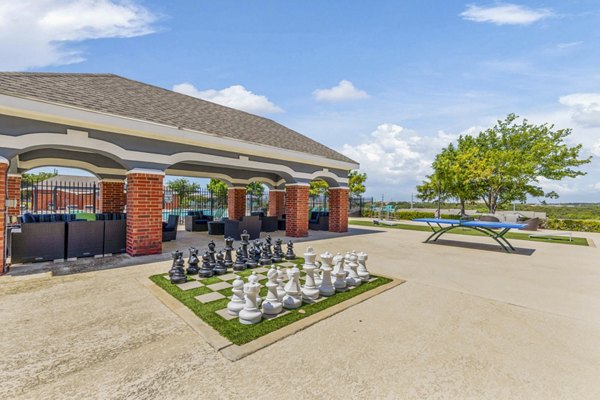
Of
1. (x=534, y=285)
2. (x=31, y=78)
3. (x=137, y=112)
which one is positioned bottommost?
(x=534, y=285)

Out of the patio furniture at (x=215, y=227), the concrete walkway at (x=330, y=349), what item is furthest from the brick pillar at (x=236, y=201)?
the concrete walkway at (x=330, y=349)

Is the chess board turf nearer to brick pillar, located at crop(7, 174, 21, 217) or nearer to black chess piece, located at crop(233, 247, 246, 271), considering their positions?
black chess piece, located at crop(233, 247, 246, 271)

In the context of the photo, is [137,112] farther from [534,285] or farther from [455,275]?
[534,285]

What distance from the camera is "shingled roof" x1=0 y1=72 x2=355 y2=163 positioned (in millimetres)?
6477

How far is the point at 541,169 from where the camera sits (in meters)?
21.3

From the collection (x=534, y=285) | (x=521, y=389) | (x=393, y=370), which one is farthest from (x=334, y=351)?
(x=534, y=285)

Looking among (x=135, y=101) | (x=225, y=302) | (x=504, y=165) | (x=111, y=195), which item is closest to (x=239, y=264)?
(x=225, y=302)

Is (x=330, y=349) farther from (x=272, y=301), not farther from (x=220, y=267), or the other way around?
(x=220, y=267)

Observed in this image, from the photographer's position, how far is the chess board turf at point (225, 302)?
334cm

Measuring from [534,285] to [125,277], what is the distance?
8345mm

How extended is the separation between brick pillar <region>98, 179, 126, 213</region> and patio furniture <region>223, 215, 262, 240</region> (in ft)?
16.6

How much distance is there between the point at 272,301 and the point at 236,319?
0.52 meters

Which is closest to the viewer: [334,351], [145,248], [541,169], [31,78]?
[334,351]

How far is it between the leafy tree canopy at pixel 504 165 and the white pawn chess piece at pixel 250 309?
2303 centimetres
